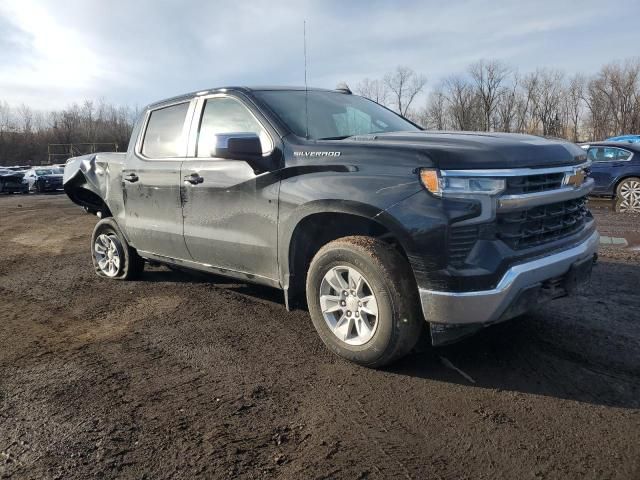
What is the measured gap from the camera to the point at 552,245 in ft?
11.3

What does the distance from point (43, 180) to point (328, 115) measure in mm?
32008

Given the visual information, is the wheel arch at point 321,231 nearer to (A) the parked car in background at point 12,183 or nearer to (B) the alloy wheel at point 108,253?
(B) the alloy wheel at point 108,253

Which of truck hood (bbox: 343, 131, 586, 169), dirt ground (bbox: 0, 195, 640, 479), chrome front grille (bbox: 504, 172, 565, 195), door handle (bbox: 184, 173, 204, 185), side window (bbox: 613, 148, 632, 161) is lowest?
dirt ground (bbox: 0, 195, 640, 479)

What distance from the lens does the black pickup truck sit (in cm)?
307

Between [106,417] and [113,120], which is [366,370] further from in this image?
[113,120]

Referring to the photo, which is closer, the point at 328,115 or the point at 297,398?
the point at 297,398

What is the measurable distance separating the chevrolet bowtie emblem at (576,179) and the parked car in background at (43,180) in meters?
32.7

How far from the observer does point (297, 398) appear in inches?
126

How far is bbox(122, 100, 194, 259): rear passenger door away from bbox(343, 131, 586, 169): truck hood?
2003 millimetres

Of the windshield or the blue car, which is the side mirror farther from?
the blue car

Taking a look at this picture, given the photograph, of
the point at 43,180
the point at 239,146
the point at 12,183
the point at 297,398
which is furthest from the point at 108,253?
the point at 12,183

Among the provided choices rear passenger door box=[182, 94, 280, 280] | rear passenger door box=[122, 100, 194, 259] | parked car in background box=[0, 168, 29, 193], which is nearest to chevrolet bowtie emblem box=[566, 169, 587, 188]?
rear passenger door box=[182, 94, 280, 280]

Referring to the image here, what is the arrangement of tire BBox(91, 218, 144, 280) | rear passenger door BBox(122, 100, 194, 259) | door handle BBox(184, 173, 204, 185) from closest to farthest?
door handle BBox(184, 173, 204, 185) → rear passenger door BBox(122, 100, 194, 259) → tire BBox(91, 218, 144, 280)

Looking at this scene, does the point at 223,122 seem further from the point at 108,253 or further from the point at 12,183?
the point at 12,183
